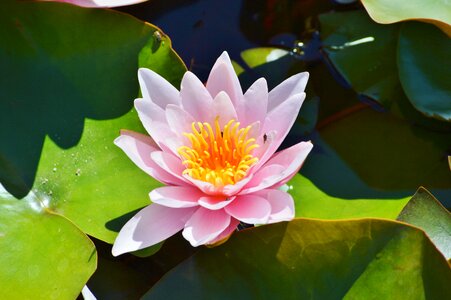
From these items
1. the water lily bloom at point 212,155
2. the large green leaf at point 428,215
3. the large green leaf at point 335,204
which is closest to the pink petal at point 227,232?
the water lily bloom at point 212,155

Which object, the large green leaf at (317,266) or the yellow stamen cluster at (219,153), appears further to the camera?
the yellow stamen cluster at (219,153)

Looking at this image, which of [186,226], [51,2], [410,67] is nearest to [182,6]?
[51,2]

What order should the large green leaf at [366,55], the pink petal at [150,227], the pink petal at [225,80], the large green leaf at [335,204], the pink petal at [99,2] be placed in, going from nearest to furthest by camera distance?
the pink petal at [150,227]
the pink petal at [225,80]
the large green leaf at [335,204]
the pink petal at [99,2]
the large green leaf at [366,55]

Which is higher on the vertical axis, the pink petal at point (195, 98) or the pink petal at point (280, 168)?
the pink petal at point (195, 98)

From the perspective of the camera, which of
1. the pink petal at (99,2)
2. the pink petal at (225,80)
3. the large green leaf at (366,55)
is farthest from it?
the large green leaf at (366,55)

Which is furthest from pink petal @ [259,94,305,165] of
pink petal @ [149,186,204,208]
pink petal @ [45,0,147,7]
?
pink petal @ [45,0,147,7]

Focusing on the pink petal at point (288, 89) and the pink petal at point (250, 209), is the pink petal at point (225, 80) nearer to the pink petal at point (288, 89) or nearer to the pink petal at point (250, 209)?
the pink petal at point (288, 89)

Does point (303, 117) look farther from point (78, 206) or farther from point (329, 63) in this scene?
point (78, 206)
